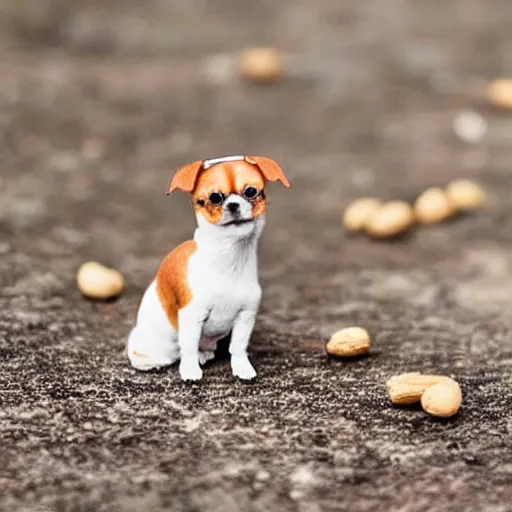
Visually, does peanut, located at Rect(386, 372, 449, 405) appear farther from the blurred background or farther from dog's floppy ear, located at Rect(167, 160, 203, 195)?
the blurred background

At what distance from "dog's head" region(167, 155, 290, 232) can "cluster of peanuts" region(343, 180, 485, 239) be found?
87 centimetres

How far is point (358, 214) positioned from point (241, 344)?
874mm

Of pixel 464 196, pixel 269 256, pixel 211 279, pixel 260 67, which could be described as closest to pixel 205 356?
pixel 211 279

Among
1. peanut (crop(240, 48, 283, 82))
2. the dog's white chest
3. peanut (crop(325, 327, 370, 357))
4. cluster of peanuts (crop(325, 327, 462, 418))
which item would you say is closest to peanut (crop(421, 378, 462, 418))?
cluster of peanuts (crop(325, 327, 462, 418))

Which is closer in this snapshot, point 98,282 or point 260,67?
point 98,282

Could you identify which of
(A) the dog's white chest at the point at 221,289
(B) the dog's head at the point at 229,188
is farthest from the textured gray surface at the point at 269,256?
(B) the dog's head at the point at 229,188

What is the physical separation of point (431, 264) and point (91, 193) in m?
0.92

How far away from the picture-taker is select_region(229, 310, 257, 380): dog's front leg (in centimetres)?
159

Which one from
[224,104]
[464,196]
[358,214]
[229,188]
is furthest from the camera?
[224,104]

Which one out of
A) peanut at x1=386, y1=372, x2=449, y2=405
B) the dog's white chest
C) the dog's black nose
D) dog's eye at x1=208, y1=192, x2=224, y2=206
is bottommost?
peanut at x1=386, y1=372, x2=449, y2=405

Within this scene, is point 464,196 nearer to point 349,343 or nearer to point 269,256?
point 269,256

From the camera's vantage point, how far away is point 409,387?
1524mm

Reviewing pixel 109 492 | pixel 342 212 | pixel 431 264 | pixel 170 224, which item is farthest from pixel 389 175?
pixel 109 492

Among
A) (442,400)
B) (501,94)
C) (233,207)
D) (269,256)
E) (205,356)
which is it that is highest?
(501,94)
